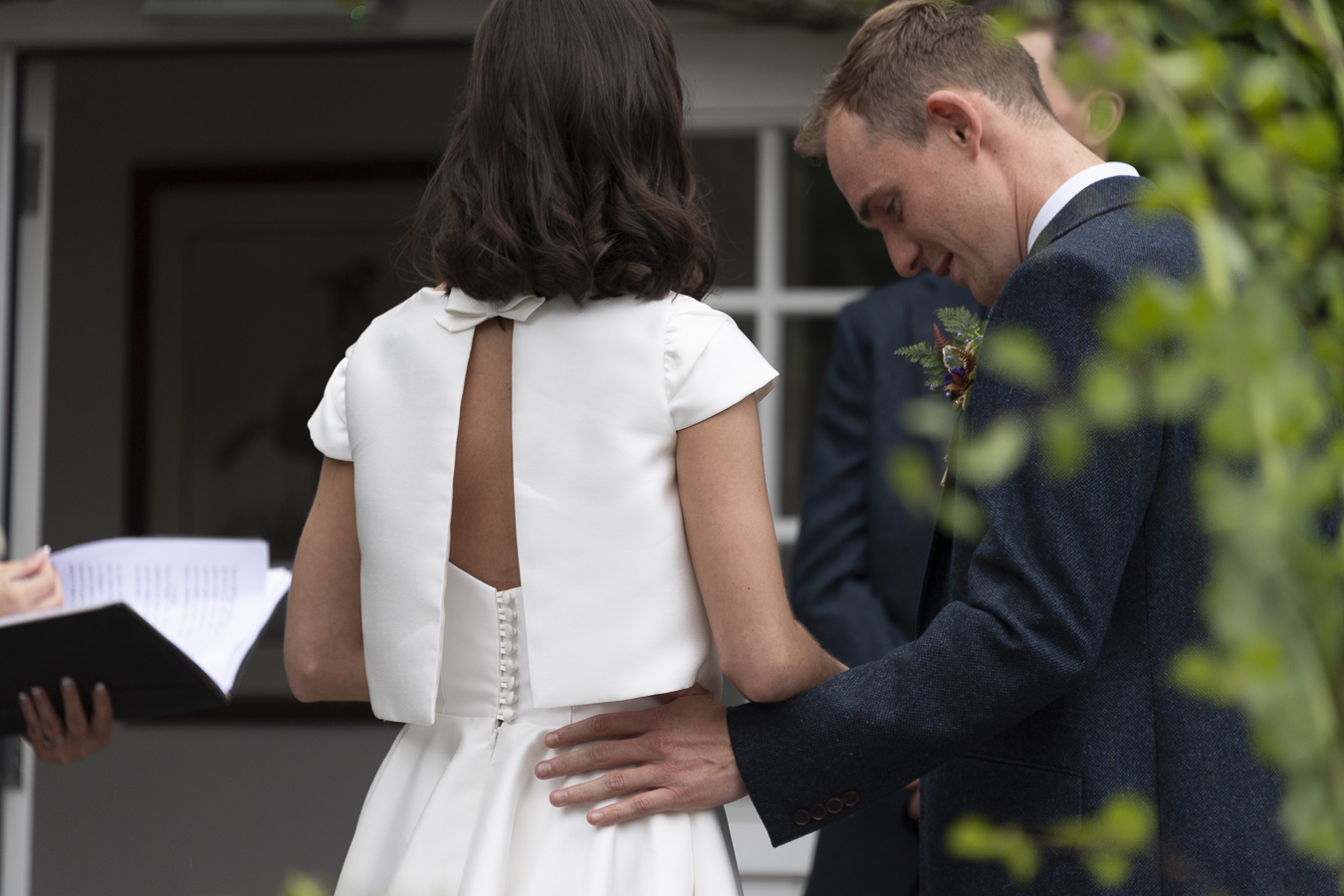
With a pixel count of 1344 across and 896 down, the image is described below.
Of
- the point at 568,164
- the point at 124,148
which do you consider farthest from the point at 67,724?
the point at 124,148

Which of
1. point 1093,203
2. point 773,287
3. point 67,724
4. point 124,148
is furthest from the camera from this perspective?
point 124,148

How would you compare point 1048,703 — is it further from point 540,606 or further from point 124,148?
point 124,148

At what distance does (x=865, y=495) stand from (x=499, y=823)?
4.27 ft

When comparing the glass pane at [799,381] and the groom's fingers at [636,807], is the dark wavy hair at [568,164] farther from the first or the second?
the glass pane at [799,381]

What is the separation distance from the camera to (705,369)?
1.29 meters

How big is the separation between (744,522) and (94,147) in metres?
4.92

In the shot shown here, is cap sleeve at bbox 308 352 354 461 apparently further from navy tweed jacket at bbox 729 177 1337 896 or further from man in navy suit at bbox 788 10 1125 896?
man in navy suit at bbox 788 10 1125 896

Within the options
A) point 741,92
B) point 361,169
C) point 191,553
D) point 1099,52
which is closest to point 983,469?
point 1099,52

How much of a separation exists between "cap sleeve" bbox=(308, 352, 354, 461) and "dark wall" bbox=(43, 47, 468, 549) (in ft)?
13.4

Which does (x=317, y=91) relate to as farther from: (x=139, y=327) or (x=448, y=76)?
(x=139, y=327)

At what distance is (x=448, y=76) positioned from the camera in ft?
17.7

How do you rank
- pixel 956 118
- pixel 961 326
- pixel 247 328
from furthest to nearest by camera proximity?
pixel 247 328
pixel 961 326
pixel 956 118

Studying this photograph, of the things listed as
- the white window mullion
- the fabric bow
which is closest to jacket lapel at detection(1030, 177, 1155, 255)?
the fabric bow

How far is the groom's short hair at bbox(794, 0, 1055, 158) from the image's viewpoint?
1.59 metres
